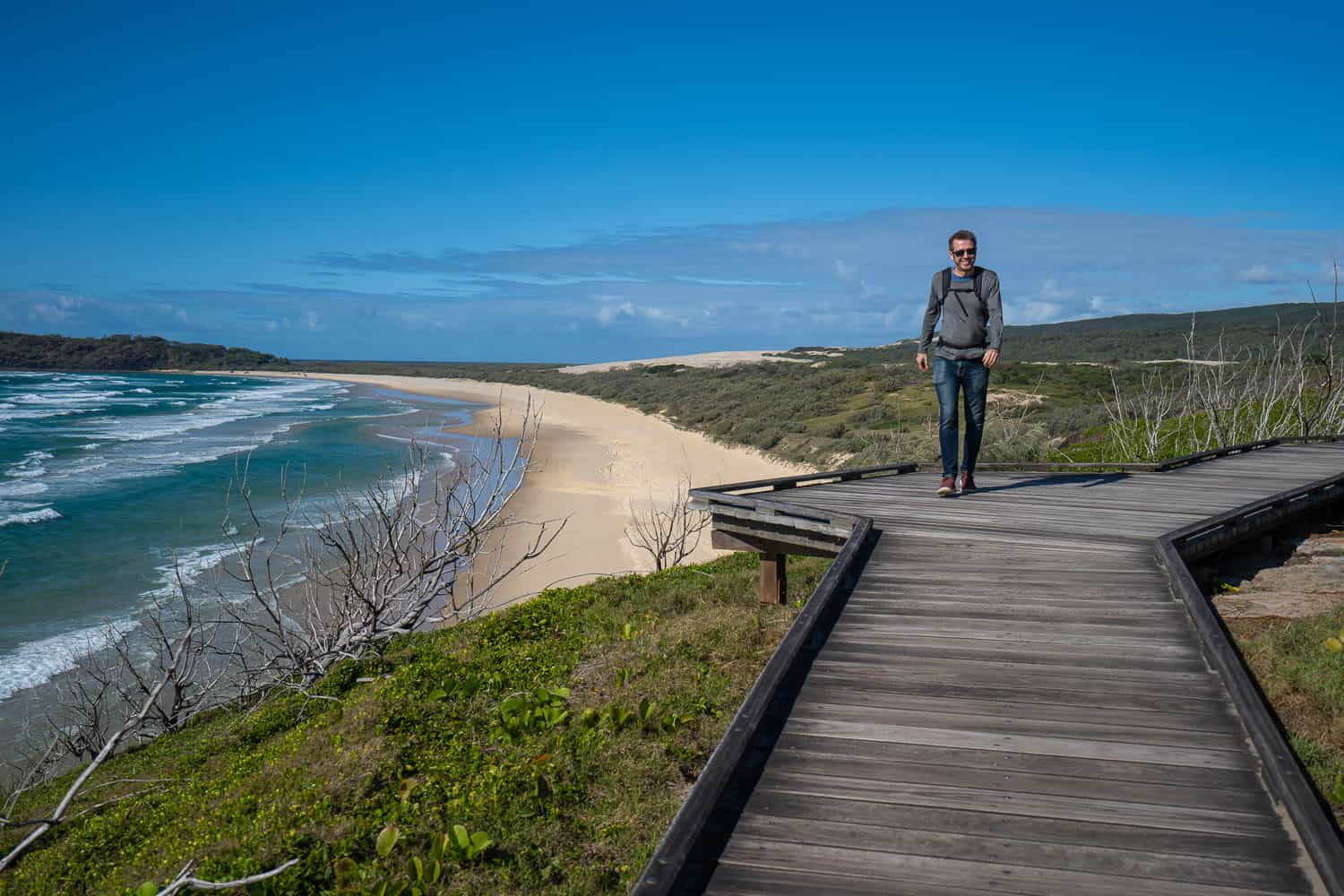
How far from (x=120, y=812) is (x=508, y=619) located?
3218 millimetres

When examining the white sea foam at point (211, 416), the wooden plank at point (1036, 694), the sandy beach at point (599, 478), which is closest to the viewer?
the wooden plank at point (1036, 694)

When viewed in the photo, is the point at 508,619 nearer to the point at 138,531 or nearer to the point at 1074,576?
the point at 1074,576

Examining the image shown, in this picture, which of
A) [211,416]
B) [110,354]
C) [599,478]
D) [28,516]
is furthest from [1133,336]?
[110,354]

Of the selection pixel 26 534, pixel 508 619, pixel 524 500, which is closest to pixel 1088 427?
pixel 524 500

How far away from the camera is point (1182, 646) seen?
13.5ft

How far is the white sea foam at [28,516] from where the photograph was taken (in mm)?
19000

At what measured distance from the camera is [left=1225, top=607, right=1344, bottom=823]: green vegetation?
3969mm

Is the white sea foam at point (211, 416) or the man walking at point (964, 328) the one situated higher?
the man walking at point (964, 328)

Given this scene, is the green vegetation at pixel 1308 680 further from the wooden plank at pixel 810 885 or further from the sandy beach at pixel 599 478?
the sandy beach at pixel 599 478

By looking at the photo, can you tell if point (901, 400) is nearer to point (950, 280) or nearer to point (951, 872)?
point (950, 280)

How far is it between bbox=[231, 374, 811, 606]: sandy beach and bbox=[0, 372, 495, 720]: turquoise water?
2.52m

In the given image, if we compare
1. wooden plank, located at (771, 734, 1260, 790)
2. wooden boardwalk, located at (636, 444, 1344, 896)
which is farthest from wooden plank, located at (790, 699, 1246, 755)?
wooden plank, located at (771, 734, 1260, 790)

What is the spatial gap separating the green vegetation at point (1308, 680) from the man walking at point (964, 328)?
2296 millimetres

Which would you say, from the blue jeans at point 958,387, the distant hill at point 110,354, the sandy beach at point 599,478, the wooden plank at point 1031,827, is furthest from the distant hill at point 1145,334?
the distant hill at point 110,354
